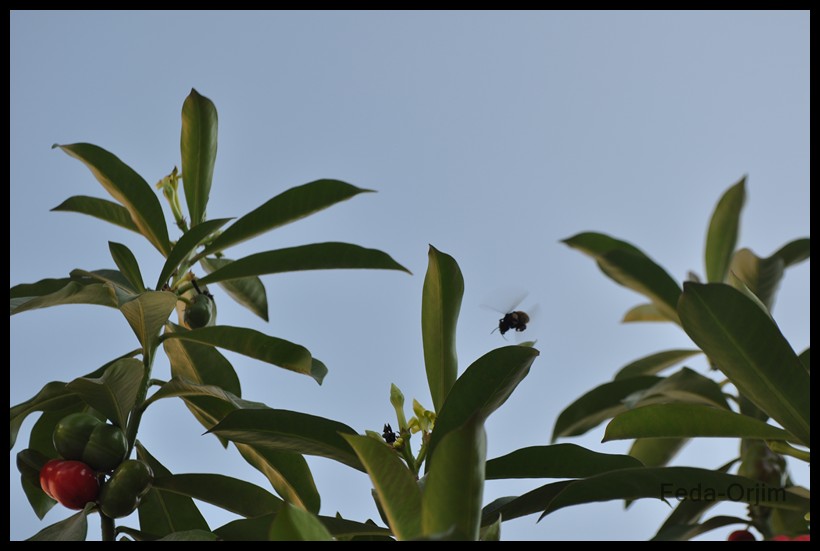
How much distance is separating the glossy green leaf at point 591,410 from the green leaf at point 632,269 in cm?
25

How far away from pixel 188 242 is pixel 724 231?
1.64 m

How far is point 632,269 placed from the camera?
1.75 meters

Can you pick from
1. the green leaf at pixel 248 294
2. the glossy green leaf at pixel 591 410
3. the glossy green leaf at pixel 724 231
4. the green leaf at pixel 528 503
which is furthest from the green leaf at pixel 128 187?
the glossy green leaf at pixel 724 231

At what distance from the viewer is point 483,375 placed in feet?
4.18

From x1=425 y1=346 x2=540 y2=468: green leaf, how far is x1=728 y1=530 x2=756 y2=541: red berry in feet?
1.21

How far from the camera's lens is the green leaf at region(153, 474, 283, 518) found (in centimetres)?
149

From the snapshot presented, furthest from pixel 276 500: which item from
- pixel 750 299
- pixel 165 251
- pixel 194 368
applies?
pixel 750 299

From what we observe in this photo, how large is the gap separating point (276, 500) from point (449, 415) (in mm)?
406

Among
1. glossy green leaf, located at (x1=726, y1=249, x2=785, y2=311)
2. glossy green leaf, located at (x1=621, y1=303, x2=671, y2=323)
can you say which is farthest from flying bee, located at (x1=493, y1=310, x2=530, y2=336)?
glossy green leaf, located at (x1=726, y1=249, x2=785, y2=311)

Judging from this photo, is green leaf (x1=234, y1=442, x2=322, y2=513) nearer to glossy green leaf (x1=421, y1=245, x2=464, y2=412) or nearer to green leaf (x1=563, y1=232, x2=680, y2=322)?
glossy green leaf (x1=421, y1=245, x2=464, y2=412)

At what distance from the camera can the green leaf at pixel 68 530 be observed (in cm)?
139

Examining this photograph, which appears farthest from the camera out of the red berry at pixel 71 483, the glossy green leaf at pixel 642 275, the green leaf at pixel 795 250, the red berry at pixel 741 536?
the green leaf at pixel 795 250

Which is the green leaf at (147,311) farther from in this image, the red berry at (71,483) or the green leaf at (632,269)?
the green leaf at (632,269)

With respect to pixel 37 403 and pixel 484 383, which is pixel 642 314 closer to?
pixel 484 383
